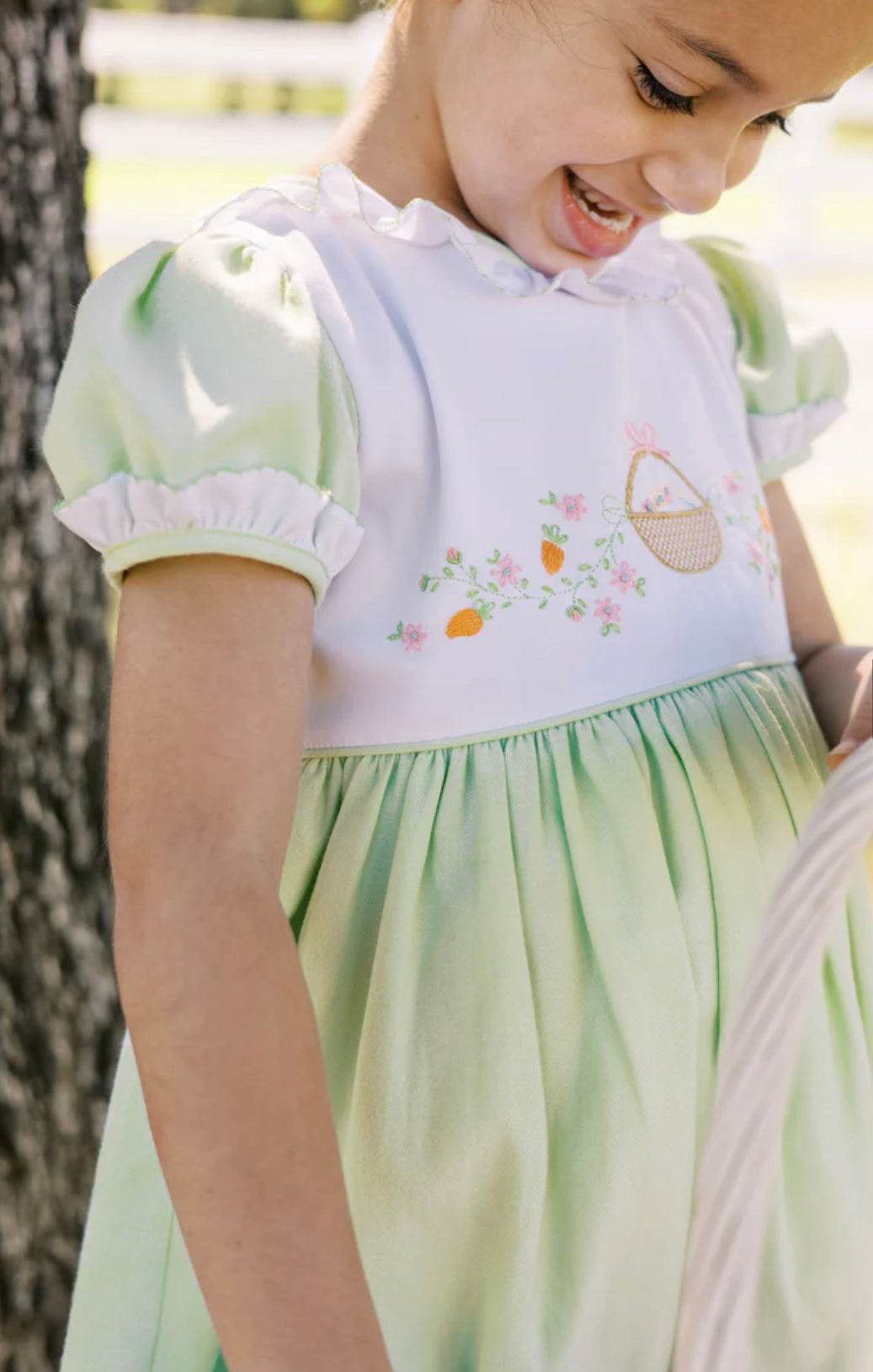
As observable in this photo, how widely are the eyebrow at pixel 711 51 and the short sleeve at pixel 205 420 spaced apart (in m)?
0.26

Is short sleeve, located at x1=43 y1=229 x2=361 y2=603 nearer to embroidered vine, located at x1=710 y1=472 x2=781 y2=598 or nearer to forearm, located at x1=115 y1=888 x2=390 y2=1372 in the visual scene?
forearm, located at x1=115 y1=888 x2=390 y2=1372

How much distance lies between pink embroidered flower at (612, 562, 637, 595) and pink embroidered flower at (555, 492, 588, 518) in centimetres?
4

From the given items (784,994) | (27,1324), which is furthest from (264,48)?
(784,994)

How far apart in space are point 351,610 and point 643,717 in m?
0.20

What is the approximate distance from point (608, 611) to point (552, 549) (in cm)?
5

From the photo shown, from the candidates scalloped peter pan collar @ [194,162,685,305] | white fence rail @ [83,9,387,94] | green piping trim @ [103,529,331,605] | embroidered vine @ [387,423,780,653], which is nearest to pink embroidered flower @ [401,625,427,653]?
embroidered vine @ [387,423,780,653]

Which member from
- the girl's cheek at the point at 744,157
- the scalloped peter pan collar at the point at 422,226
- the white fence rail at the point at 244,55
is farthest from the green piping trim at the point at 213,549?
the white fence rail at the point at 244,55

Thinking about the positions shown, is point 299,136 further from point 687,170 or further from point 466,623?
point 466,623

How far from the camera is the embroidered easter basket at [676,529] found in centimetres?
99

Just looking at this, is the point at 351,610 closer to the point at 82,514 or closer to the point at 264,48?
the point at 82,514

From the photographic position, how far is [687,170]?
0.95 meters

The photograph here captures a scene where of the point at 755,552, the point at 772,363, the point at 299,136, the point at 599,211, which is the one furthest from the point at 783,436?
the point at 299,136

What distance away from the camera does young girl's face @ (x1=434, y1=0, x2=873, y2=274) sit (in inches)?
34.5

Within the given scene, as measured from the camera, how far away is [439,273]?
0.95 metres
